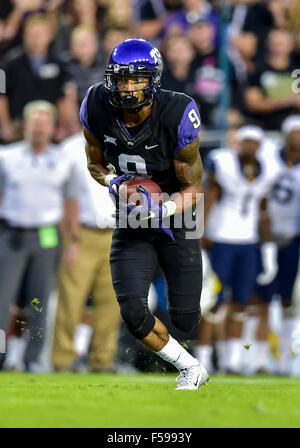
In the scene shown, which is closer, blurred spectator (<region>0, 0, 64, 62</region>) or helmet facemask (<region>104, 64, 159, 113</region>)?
helmet facemask (<region>104, 64, 159, 113</region>)

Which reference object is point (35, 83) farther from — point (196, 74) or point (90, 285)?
point (90, 285)

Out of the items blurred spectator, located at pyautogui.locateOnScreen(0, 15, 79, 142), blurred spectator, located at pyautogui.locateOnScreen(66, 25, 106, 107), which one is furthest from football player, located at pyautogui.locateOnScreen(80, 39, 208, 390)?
blurred spectator, located at pyautogui.locateOnScreen(66, 25, 106, 107)

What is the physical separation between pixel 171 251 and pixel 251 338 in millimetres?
3309

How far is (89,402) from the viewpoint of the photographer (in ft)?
17.4

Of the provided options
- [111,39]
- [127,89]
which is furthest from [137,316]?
[111,39]

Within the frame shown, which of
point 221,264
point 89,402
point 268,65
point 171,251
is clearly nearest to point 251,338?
point 221,264

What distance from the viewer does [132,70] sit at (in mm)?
5926

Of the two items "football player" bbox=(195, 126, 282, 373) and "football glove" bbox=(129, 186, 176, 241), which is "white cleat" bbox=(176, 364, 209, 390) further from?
"football player" bbox=(195, 126, 282, 373)

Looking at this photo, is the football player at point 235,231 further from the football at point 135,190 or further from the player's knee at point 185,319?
the football at point 135,190

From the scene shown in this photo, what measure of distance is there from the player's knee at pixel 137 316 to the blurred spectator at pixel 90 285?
279cm

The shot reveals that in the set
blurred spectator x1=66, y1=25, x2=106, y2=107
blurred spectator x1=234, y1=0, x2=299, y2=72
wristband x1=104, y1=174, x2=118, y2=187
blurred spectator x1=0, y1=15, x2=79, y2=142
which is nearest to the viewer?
wristband x1=104, y1=174, x2=118, y2=187

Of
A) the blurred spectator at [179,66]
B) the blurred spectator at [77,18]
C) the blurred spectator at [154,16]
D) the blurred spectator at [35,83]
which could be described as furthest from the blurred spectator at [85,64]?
the blurred spectator at [154,16]

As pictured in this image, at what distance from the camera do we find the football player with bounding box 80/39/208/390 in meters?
5.95
